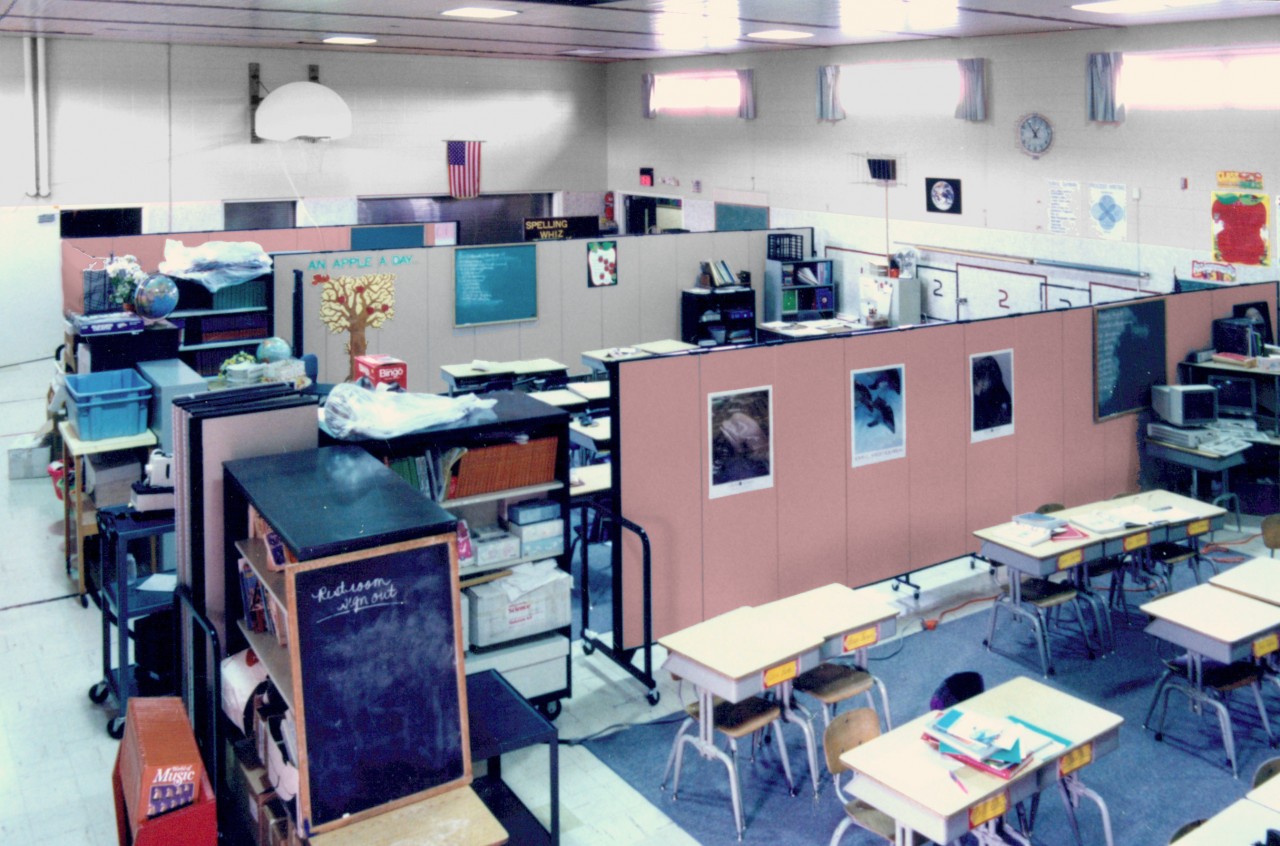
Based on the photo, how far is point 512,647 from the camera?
5.84 metres

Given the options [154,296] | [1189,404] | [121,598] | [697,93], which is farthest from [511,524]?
[697,93]

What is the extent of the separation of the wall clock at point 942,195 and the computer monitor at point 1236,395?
4.02 meters

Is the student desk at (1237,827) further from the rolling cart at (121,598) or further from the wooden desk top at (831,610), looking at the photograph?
the rolling cart at (121,598)

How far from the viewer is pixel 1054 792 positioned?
17.7ft

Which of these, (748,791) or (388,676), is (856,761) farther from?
(388,676)

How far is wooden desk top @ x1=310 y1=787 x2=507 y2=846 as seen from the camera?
3771 mm

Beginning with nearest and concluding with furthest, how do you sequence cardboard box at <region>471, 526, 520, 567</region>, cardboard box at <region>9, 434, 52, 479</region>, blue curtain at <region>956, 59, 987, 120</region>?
cardboard box at <region>471, 526, 520, 567</region>, cardboard box at <region>9, 434, 52, 479</region>, blue curtain at <region>956, 59, 987, 120</region>

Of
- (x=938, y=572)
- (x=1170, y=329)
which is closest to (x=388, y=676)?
(x=938, y=572)

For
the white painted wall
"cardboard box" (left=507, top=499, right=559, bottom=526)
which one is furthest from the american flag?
"cardboard box" (left=507, top=499, right=559, bottom=526)

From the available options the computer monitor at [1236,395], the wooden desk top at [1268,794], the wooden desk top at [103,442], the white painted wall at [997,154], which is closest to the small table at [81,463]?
the wooden desk top at [103,442]

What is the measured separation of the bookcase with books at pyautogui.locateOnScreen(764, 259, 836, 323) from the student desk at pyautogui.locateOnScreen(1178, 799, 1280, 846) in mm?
9771

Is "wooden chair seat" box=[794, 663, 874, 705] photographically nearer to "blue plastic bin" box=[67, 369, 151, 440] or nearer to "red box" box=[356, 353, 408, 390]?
"red box" box=[356, 353, 408, 390]

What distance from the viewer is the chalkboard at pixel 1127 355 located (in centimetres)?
820

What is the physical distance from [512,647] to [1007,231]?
25.5 ft
